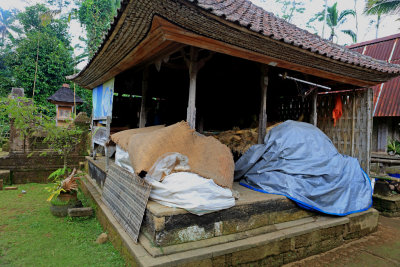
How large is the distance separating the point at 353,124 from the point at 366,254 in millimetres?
3562

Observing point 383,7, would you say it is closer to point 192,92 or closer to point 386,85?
point 386,85

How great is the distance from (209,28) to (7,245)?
4.66 metres

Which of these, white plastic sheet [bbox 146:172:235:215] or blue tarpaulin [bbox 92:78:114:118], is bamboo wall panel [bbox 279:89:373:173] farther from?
blue tarpaulin [bbox 92:78:114:118]

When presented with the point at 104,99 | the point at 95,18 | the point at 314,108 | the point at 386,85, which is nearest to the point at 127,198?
the point at 104,99

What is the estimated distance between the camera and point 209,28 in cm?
354

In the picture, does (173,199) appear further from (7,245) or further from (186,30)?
(7,245)

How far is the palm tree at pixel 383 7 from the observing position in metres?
13.1

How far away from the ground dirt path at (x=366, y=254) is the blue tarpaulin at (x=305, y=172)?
1.97 ft

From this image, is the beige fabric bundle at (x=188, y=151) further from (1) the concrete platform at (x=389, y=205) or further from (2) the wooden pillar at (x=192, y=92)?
(1) the concrete platform at (x=389, y=205)

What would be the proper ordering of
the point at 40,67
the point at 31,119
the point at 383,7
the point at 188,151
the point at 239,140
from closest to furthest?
the point at 188,151, the point at 239,140, the point at 31,119, the point at 383,7, the point at 40,67

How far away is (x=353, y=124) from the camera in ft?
21.5

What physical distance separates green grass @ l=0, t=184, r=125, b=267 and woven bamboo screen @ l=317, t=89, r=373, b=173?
617cm

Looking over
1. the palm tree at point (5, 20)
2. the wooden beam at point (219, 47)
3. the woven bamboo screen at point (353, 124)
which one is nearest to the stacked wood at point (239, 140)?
the wooden beam at point (219, 47)

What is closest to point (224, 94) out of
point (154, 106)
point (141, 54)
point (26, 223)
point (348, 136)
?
point (154, 106)
